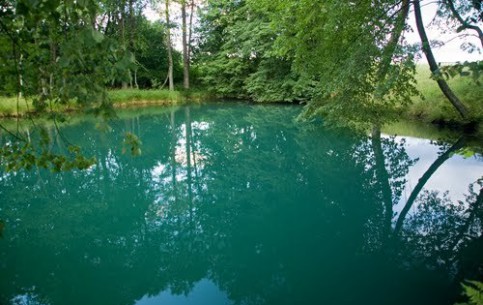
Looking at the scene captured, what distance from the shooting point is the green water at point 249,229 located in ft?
12.7

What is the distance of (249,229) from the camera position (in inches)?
213

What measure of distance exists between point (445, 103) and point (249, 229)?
10.8 meters

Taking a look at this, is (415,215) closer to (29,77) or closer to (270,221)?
(270,221)

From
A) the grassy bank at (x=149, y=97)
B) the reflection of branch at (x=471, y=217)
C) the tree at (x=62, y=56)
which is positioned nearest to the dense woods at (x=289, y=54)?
the tree at (x=62, y=56)

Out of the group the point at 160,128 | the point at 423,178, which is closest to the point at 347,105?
the point at 423,178

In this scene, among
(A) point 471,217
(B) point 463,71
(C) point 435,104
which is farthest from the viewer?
(C) point 435,104

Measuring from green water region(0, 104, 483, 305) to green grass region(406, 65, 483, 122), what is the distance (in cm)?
215

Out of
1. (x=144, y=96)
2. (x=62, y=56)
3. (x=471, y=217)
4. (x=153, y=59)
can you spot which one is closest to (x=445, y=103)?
(x=471, y=217)

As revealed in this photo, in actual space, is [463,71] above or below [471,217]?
above

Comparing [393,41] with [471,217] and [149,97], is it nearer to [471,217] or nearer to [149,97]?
[471,217]

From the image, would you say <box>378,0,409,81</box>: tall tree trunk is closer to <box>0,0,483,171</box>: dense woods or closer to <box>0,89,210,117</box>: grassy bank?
<box>0,0,483,171</box>: dense woods

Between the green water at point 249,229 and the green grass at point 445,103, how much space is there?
84.7 inches

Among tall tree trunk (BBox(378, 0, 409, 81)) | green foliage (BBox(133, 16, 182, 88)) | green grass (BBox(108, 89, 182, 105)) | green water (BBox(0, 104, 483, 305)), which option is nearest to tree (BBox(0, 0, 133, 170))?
green water (BBox(0, 104, 483, 305))

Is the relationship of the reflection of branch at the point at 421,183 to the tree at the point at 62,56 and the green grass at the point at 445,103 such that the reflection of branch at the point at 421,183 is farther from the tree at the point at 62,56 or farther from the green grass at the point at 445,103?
the tree at the point at 62,56
